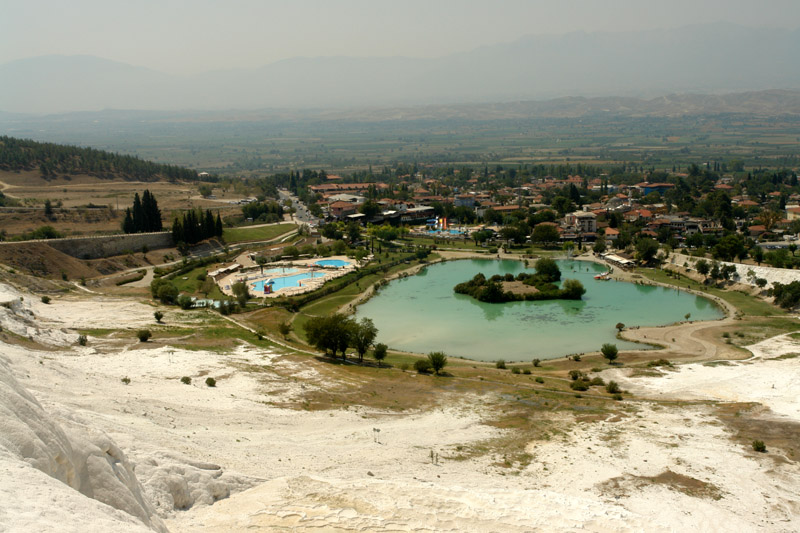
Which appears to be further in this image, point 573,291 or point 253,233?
point 253,233

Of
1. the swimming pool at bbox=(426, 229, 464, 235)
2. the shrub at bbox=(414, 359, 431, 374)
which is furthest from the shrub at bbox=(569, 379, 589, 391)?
the swimming pool at bbox=(426, 229, 464, 235)

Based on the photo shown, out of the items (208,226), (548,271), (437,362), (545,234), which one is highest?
(208,226)

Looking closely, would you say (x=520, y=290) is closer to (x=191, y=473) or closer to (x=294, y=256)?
(x=294, y=256)

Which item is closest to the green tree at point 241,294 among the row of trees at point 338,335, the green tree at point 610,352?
the row of trees at point 338,335

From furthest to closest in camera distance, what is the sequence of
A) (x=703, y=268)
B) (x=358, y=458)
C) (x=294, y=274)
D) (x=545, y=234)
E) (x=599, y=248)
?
1. (x=545, y=234)
2. (x=599, y=248)
3. (x=294, y=274)
4. (x=703, y=268)
5. (x=358, y=458)

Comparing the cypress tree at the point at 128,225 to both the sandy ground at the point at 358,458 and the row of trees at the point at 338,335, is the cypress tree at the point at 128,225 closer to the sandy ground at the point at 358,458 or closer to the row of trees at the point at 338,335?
the sandy ground at the point at 358,458

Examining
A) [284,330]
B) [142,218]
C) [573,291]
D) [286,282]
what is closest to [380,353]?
[284,330]

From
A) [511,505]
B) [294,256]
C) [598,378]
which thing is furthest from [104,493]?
[294,256]

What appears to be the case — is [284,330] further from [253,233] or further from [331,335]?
[253,233]
